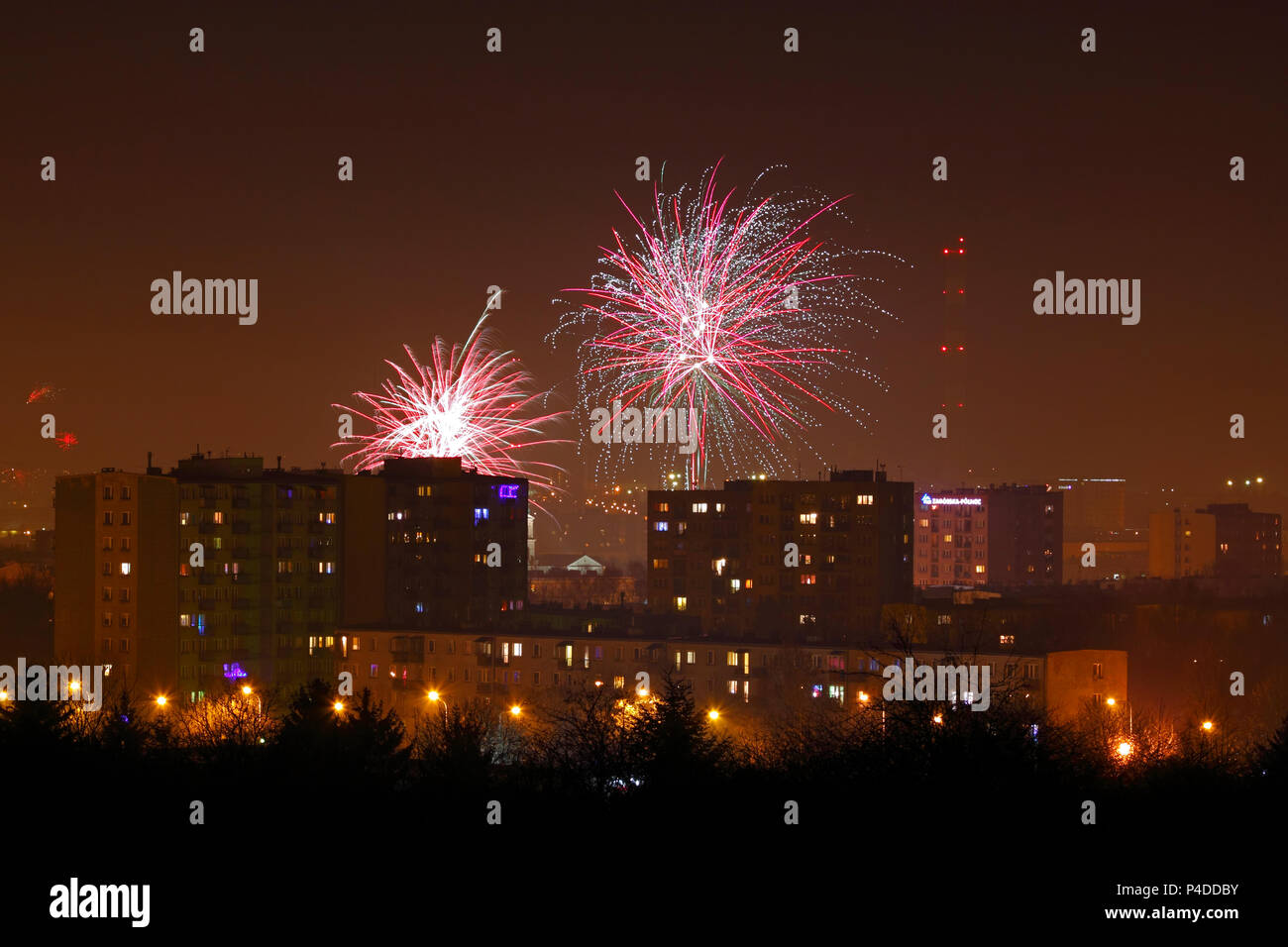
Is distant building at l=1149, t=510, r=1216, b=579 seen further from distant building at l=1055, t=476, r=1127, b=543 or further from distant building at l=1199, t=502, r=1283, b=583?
distant building at l=1055, t=476, r=1127, b=543

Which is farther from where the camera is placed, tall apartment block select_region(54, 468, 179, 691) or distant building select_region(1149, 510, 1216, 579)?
distant building select_region(1149, 510, 1216, 579)

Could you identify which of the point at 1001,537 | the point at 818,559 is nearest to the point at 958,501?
the point at 1001,537

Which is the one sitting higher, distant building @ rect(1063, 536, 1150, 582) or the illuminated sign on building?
the illuminated sign on building

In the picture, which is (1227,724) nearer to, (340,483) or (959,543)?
(340,483)

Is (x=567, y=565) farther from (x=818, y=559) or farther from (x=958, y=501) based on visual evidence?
(x=818, y=559)

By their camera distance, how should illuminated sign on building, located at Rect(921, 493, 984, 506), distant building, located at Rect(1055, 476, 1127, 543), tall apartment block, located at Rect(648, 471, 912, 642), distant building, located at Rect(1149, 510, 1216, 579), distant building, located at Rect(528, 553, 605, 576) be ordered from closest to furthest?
tall apartment block, located at Rect(648, 471, 912, 642) → illuminated sign on building, located at Rect(921, 493, 984, 506) → distant building, located at Rect(1149, 510, 1216, 579) → distant building, located at Rect(528, 553, 605, 576) → distant building, located at Rect(1055, 476, 1127, 543)

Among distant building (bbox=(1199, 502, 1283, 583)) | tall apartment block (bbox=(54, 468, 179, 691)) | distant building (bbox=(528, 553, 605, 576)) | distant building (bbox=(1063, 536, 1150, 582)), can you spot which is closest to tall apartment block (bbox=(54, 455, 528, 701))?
Answer: tall apartment block (bbox=(54, 468, 179, 691))

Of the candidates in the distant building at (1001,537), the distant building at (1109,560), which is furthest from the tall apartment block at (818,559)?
the distant building at (1109,560)
